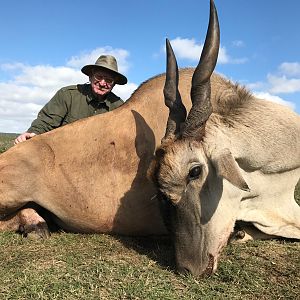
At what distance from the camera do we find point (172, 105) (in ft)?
15.3

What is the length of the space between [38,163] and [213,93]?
241cm

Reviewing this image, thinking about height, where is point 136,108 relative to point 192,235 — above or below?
above

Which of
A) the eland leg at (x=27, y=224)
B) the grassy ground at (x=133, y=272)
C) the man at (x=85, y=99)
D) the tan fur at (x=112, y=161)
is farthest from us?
the man at (x=85, y=99)

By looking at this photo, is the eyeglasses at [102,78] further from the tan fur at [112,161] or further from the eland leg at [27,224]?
the eland leg at [27,224]

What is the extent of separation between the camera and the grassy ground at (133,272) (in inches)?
146

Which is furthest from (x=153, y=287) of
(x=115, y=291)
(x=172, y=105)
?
(x=172, y=105)

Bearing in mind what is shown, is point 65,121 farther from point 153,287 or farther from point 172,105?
point 153,287

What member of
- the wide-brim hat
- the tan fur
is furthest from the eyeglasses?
the tan fur

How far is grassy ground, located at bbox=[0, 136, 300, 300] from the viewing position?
3696mm

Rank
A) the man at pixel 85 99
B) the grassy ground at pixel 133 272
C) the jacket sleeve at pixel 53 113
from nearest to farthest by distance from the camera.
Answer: the grassy ground at pixel 133 272, the jacket sleeve at pixel 53 113, the man at pixel 85 99

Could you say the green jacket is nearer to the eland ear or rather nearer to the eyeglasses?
the eyeglasses

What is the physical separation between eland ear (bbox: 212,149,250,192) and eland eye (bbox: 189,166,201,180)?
0.55 feet

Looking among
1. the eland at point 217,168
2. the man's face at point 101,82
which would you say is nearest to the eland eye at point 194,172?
the eland at point 217,168

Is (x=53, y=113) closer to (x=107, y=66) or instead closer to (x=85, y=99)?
(x=85, y=99)
